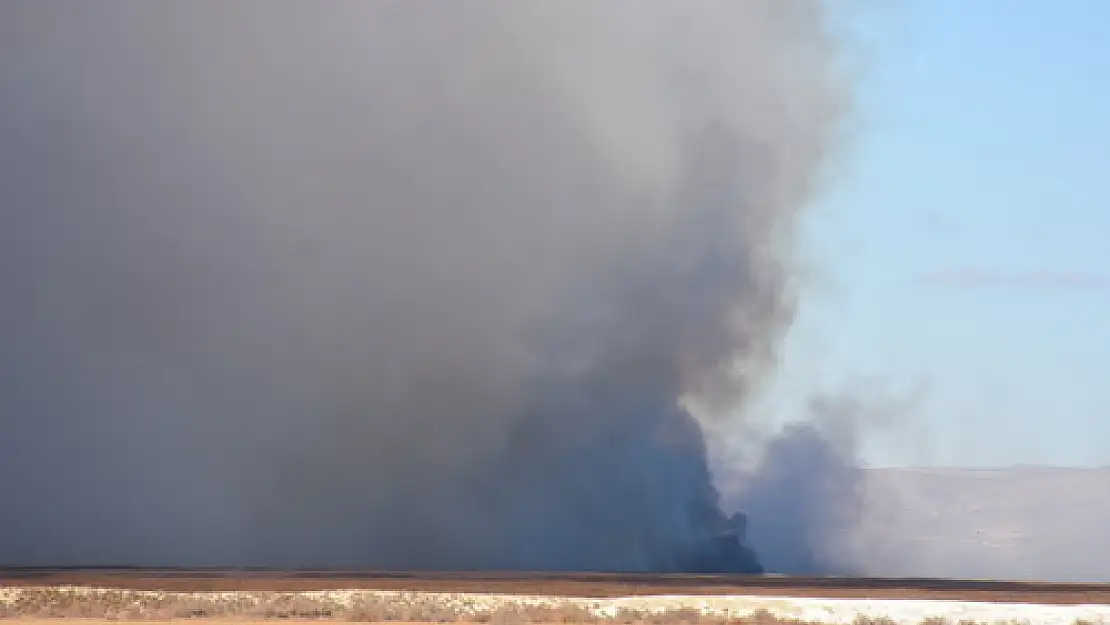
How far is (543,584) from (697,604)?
1534 cm

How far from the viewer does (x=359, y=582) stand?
74.6m

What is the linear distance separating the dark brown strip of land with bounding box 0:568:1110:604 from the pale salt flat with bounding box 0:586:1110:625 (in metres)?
3.19

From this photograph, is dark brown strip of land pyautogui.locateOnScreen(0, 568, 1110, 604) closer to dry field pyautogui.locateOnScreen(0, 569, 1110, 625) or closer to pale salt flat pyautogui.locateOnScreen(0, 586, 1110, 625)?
dry field pyautogui.locateOnScreen(0, 569, 1110, 625)

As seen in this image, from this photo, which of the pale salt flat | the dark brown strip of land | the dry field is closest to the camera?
the dry field

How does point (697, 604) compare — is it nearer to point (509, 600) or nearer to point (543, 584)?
point (509, 600)

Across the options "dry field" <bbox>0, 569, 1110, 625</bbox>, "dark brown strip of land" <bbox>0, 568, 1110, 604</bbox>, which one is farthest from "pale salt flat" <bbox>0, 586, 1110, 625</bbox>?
"dark brown strip of land" <bbox>0, 568, 1110, 604</bbox>

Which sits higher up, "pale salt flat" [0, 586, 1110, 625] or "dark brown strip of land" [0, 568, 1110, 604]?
"dark brown strip of land" [0, 568, 1110, 604]

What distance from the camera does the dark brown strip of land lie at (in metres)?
70.8

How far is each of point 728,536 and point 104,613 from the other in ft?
285

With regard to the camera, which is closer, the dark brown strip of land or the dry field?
the dry field

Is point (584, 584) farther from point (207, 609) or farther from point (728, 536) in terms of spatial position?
→ point (728, 536)

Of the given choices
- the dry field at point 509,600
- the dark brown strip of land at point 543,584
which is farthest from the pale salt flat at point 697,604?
the dark brown strip of land at point 543,584

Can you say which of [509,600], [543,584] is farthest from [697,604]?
[543,584]

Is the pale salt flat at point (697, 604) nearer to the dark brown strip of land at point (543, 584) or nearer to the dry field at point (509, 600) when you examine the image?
the dry field at point (509, 600)
